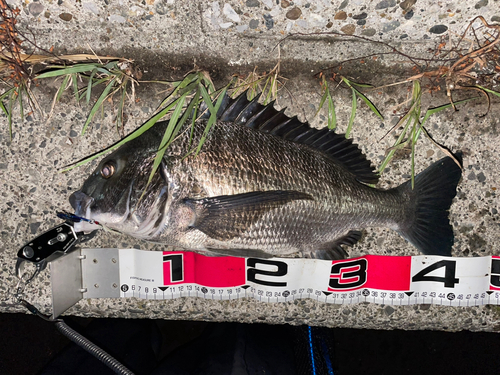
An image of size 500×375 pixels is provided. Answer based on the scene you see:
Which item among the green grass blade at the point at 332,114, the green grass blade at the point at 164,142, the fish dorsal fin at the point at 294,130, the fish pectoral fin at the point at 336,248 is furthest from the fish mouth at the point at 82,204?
the green grass blade at the point at 332,114

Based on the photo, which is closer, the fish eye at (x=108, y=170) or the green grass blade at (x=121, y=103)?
the fish eye at (x=108, y=170)

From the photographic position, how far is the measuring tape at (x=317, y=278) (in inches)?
79.3

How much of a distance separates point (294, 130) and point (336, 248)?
0.72 metres

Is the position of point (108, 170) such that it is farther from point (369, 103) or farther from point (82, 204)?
point (369, 103)

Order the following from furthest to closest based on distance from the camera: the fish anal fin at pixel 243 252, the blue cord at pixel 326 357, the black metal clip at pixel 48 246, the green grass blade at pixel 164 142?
the blue cord at pixel 326 357 < the black metal clip at pixel 48 246 < the fish anal fin at pixel 243 252 < the green grass blade at pixel 164 142

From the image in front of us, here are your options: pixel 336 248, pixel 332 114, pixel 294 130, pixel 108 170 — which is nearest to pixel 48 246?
pixel 108 170

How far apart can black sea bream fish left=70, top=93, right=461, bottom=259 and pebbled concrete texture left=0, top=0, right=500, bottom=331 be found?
243 millimetres

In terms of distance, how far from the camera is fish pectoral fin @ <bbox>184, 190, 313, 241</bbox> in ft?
4.99

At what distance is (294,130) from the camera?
5.65 feet

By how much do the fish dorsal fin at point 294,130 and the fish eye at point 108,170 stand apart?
0.57 meters

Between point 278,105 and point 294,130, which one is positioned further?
point 278,105

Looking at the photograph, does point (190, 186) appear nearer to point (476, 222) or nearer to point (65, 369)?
point (476, 222)

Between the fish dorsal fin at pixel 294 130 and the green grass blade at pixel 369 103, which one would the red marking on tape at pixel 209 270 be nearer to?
the fish dorsal fin at pixel 294 130

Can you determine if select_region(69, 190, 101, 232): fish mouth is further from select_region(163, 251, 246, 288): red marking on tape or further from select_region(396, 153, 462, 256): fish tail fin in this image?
select_region(396, 153, 462, 256): fish tail fin
